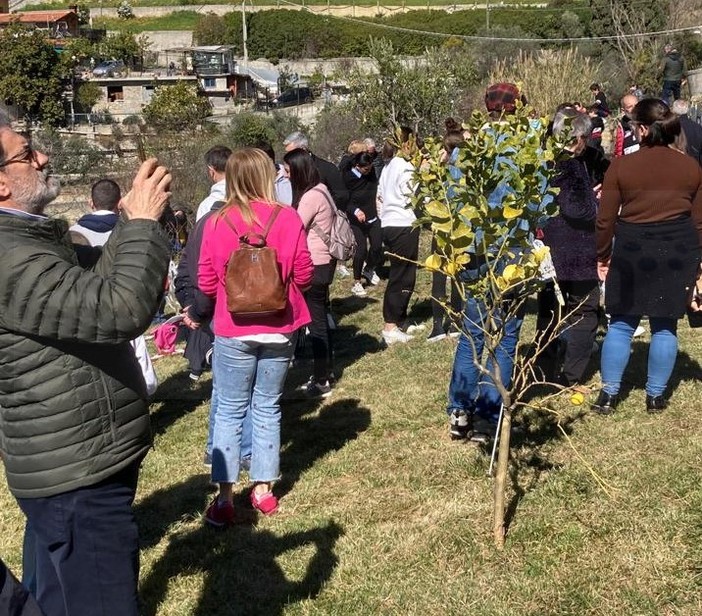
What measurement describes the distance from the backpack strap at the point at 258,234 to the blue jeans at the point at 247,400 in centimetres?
50

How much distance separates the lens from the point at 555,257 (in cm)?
534

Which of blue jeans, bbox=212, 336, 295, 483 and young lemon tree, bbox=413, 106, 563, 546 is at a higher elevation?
young lemon tree, bbox=413, 106, 563, 546

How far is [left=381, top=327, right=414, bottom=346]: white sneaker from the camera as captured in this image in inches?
303

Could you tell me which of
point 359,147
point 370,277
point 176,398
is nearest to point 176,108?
point 370,277

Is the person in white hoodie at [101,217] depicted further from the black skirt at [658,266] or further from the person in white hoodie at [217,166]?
the black skirt at [658,266]

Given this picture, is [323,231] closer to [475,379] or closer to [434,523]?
[475,379]

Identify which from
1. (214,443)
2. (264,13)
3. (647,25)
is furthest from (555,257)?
(264,13)

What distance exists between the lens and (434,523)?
3.92 metres

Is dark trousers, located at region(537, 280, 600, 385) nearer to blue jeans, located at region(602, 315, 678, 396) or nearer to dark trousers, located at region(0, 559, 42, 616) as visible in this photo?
blue jeans, located at region(602, 315, 678, 396)

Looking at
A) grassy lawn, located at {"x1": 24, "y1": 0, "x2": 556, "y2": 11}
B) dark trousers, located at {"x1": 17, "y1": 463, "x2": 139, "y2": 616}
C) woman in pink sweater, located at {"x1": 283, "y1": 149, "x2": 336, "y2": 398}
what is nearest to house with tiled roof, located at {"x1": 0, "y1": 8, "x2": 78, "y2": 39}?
grassy lawn, located at {"x1": 24, "y1": 0, "x2": 556, "y2": 11}

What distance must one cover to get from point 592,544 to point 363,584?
1.03m

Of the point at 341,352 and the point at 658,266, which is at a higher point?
the point at 658,266

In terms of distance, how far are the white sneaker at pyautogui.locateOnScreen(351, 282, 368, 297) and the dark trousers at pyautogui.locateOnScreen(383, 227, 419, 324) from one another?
218cm

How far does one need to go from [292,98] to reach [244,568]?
62589mm
